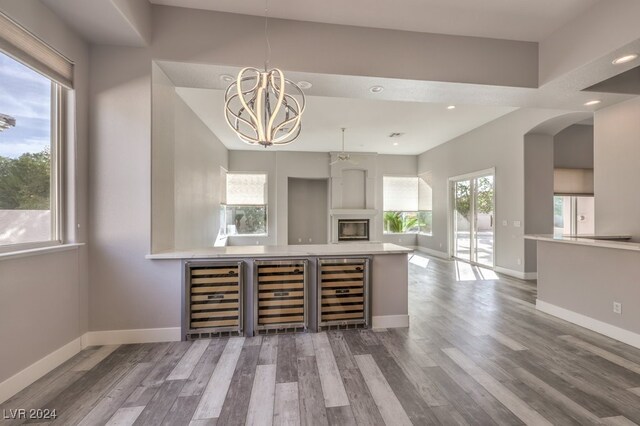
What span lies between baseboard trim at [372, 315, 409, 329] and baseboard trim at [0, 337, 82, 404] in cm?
285

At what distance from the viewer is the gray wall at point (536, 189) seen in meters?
5.28

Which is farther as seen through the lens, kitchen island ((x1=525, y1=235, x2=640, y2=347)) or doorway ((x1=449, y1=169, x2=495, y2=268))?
doorway ((x1=449, y1=169, x2=495, y2=268))

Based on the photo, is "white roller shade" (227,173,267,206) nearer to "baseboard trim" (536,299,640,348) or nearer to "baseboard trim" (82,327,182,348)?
"baseboard trim" (82,327,182,348)

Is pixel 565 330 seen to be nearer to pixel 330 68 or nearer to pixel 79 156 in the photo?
pixel 330 68

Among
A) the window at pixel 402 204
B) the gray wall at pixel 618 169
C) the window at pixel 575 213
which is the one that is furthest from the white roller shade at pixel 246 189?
the window at pixel 575 213

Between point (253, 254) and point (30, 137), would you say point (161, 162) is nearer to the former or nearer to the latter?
point (30, 137)

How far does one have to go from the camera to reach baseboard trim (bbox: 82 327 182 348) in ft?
8.76

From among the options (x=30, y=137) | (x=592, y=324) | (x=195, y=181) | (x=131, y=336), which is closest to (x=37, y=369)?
(x=131, y=336)

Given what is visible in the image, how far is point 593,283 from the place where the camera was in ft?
10.1

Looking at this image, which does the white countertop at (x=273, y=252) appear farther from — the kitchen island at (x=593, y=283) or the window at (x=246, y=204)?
the window at (x=246, y=204)

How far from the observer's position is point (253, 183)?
845 cm

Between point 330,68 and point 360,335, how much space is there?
276cm

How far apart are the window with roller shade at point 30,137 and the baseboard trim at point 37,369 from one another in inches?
34.9

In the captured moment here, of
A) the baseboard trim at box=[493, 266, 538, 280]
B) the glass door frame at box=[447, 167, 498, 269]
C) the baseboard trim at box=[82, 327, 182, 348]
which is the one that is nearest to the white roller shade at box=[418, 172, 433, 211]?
the glass door frame at box=[447, 167, 498, 269]
